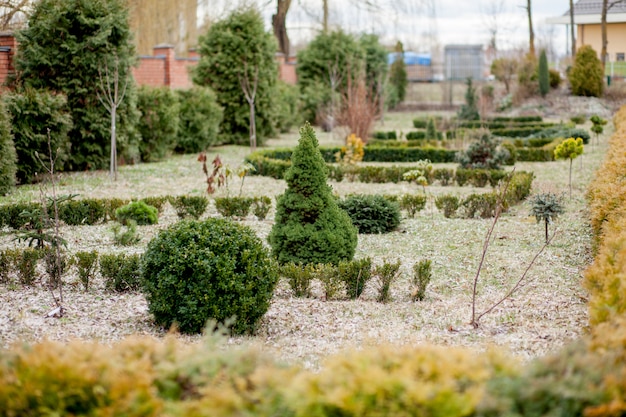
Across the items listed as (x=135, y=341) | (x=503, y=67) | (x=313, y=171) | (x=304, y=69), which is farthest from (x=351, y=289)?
(x=503, y=67)

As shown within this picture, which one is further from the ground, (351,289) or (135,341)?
(135,341)

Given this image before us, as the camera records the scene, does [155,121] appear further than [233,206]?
Yes

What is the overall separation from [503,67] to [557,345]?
29.9m

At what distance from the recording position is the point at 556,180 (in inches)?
523

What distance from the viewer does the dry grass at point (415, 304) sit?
5055 mm

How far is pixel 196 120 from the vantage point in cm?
1781

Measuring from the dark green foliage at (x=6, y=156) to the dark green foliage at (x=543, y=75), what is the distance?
2303 cm

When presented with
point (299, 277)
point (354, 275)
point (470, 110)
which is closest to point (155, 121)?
point (299, 277)

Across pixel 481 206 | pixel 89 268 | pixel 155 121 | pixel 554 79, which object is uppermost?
pixel 554 79

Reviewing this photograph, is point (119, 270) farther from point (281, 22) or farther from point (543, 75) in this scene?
point (543, 75)

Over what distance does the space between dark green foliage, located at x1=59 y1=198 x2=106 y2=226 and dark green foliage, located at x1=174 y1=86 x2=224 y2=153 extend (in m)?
8.37

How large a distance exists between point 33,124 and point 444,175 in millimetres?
6980

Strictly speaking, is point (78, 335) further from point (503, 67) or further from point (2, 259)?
point (503, 67)

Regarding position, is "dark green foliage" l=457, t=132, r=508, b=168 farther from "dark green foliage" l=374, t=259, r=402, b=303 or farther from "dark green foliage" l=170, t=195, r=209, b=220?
"dark green foliage" l=374, t=259, r=402, b=303
